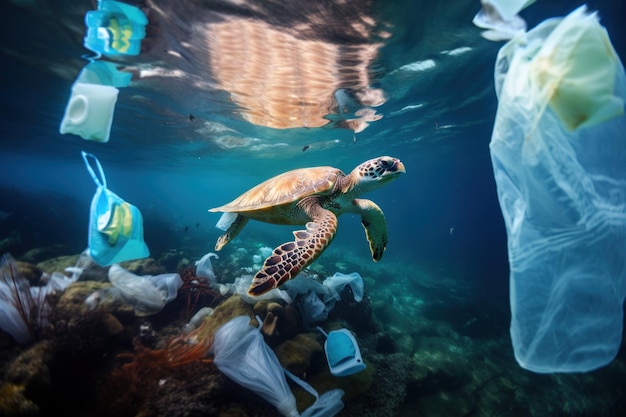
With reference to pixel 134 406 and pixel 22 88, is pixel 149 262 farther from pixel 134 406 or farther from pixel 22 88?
pixel 22 88

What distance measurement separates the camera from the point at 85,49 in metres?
6.10

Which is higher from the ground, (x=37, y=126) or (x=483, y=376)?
(x=37, y=126)

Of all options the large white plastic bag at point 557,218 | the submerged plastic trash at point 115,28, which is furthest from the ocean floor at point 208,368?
the submerged plastic trash at point 115,28

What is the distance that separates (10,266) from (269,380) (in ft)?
12.2

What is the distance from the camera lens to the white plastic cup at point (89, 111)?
253 cm

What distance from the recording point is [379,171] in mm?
3730

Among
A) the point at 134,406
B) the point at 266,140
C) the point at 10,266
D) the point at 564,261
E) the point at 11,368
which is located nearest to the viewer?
the point at 564,261

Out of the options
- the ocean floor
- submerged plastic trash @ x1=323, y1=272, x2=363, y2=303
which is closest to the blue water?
the ocean floor

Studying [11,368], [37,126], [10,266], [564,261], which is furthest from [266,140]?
[564,261]

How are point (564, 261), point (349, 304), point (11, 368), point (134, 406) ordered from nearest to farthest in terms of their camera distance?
point (564, 261), point (11, 368), point (134, 406), point (349, 304)

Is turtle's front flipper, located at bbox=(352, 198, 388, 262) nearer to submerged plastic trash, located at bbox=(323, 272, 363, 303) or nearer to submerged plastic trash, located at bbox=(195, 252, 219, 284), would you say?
submerged plastic trash, located at bbox=(323, 272, 363, 303)

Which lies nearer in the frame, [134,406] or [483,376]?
[134,406]

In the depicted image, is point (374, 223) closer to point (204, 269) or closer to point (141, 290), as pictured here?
point (204, 269)

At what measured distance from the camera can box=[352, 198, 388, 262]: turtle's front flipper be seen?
438 cm
